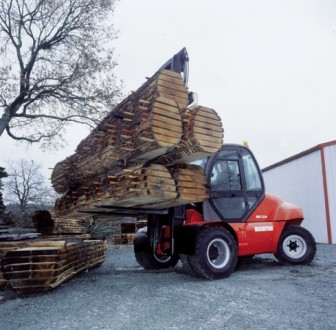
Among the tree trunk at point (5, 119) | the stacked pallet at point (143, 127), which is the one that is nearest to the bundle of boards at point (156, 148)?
the stacked pallet at point (143, 127)

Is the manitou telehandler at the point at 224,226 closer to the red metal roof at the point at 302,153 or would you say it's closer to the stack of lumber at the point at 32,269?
the stack of lumber at the point at 32,269

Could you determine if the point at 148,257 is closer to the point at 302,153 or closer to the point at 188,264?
the point at 188,264

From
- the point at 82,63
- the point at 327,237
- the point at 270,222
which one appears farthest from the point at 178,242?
the point at 82,63

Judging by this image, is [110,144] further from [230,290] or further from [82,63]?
[82,63]

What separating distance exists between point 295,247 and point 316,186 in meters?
7.67

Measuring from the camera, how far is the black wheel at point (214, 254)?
592cm

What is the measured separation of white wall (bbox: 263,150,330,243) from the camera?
14188 millimetres

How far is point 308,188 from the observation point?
15.0 metres

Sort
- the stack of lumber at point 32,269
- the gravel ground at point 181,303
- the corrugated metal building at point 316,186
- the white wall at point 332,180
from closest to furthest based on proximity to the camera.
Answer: the gravel ground at point 181,303, the stack of lumber at point 32,269, the white wall at point 332,180, the corrugated metal building at point 316,186

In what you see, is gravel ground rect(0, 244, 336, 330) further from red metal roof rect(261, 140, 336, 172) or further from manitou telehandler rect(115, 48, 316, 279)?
red metal roof rect(261, 140, 336, 172)

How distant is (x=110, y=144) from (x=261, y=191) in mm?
3337

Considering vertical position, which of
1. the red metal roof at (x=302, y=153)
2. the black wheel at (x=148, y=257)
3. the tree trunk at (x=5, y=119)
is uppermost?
the tree trunk at (x=5, y=119)

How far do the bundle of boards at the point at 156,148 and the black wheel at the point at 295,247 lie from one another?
8.69 ft

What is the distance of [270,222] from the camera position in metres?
7.17
